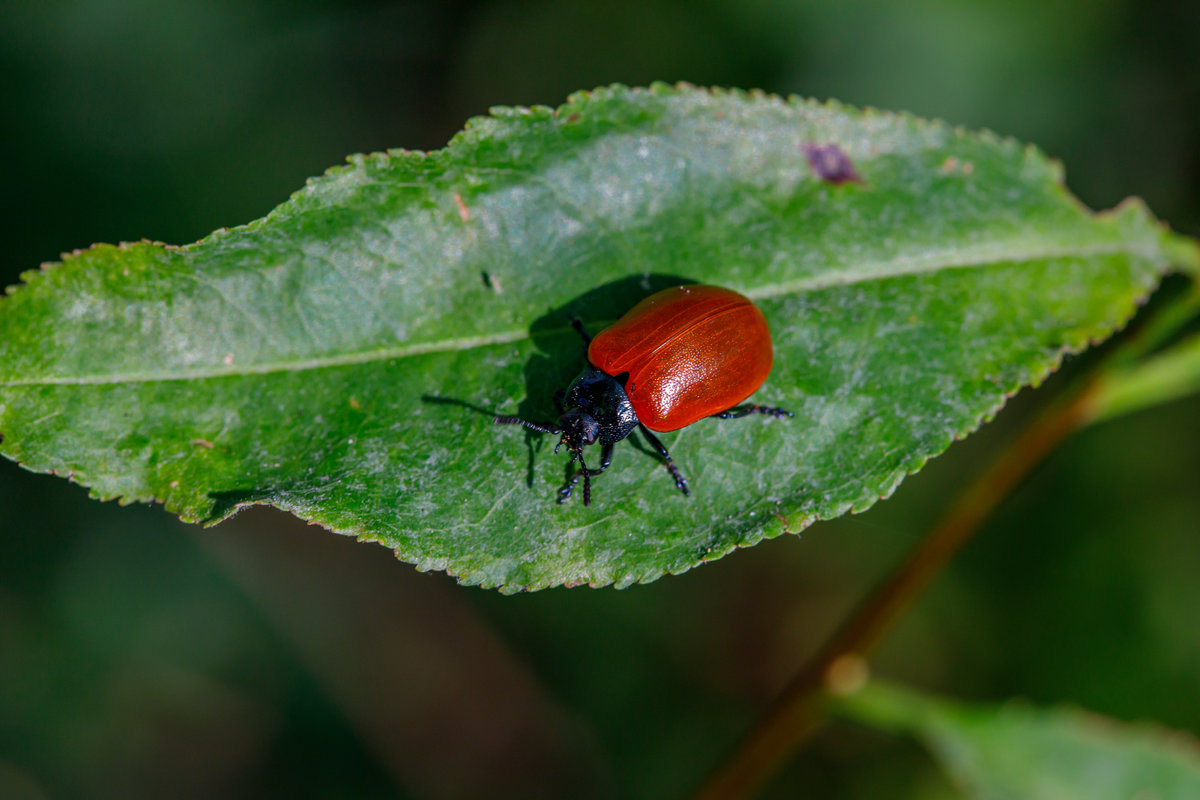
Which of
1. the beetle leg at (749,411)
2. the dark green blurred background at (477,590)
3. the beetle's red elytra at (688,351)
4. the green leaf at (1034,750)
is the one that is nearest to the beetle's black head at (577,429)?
the beetle's red elytra at (688,351)

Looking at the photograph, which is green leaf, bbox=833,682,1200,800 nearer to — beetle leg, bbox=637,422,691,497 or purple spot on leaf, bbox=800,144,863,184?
beetle leg, bbox=637,422,691,497

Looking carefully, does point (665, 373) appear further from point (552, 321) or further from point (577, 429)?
point (552, 321)

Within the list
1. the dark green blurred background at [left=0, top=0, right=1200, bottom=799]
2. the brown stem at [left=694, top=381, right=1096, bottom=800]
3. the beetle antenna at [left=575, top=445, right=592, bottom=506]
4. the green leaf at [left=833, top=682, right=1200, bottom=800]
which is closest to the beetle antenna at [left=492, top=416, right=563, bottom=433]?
the beetle antenna at [left=575, top=445, right=592, bottom=506]

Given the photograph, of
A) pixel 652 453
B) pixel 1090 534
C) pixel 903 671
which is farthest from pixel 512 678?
pixel 1090 534

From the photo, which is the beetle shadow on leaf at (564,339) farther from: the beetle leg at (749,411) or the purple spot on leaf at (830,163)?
the purple spot on leaf at (830,163)

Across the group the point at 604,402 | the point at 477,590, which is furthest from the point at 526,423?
the point at 477,590

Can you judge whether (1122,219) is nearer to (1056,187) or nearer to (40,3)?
(1056,187)
